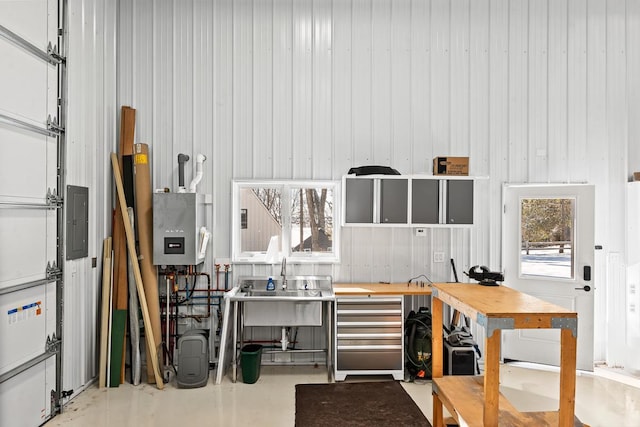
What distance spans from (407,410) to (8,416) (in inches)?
122

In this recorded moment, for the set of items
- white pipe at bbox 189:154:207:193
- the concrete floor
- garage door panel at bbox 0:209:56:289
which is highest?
white pipe at bbox 189:154:207:193

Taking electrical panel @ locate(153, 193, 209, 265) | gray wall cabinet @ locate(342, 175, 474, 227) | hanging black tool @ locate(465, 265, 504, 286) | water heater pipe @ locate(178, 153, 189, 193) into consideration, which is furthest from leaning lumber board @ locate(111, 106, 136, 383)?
hanging black tool @ locate(465, 265, 504, 286)

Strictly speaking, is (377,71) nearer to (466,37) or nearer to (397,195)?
(466,37)

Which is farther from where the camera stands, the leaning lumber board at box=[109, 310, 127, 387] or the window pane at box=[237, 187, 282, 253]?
the window pane at box=[237, 187, 282, 253]

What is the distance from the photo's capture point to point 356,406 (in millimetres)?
3988

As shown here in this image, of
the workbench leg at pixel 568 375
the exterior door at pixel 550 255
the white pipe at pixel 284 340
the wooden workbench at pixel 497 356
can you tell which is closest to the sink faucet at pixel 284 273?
the white pipe at pixel 284 340

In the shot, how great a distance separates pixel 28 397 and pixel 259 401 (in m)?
1.84

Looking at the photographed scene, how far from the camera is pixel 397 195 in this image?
15.8 ft

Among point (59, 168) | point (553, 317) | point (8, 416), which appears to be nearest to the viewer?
point (553, 317)

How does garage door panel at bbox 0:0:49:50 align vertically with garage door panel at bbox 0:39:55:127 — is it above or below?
above

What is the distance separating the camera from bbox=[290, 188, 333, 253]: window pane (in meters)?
5.21

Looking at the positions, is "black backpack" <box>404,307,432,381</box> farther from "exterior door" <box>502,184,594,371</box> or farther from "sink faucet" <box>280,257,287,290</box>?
"sink faucet" <box>280,257,287,290</box>

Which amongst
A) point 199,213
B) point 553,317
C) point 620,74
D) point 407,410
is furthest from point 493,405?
point 620,74

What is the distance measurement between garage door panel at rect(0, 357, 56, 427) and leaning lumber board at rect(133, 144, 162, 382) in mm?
1039
